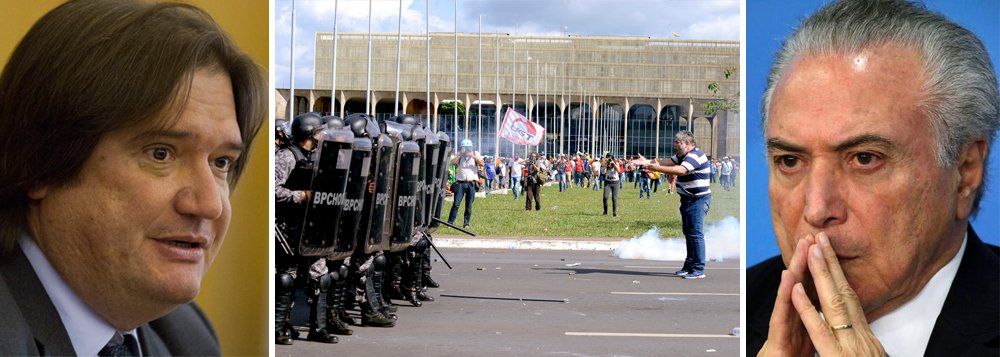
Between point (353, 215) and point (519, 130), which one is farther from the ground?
point (519, 130)

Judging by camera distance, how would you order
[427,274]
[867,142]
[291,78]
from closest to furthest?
[867,142]
[291,78]
[427,274]

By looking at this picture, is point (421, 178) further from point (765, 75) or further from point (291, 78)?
point (765, 75)

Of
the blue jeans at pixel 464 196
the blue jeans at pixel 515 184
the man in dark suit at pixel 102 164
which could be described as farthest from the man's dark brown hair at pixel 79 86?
the blue jeans at pixel 464 196

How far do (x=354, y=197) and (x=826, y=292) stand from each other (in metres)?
2.82

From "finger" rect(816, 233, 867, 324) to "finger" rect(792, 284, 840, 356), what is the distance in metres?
0.10

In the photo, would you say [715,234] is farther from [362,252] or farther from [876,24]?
[876,24]

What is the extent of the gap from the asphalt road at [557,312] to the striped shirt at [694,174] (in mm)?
463

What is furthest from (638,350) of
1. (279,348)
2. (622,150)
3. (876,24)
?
(876,24)

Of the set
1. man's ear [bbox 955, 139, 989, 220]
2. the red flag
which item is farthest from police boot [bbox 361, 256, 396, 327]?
man's ear [bbox 955, 139, 989, 220]

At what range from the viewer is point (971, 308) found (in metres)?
3.93

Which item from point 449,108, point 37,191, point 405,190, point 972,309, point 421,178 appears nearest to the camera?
point 37,191

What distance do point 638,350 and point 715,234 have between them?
136 centimetres

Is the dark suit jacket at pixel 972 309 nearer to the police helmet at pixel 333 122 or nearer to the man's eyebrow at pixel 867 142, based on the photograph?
the man's eyebrow at pixel 867 142

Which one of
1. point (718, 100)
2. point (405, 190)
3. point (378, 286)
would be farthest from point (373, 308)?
point (718, 100)
